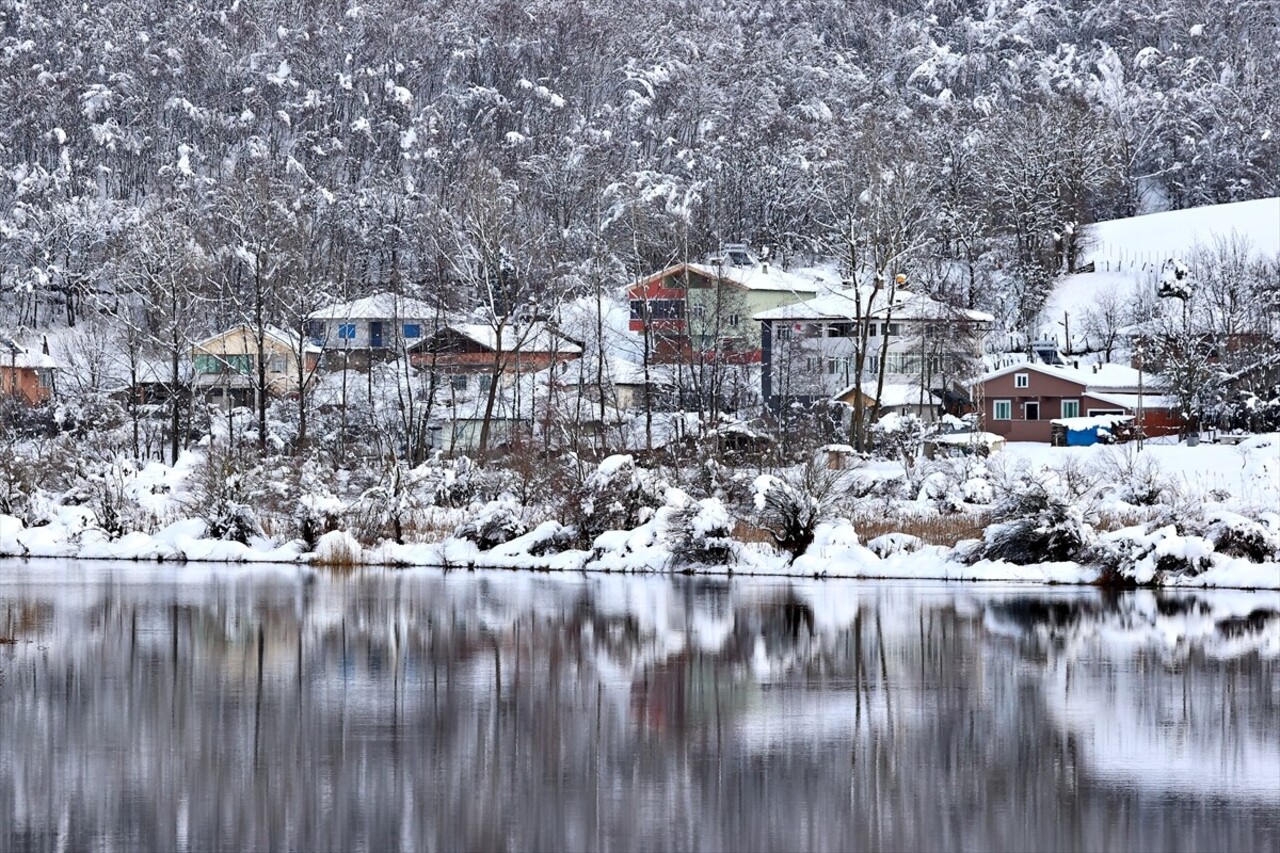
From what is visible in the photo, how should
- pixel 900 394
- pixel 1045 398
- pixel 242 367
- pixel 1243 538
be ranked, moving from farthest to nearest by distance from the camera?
1. pixel 242 367
2. pixel 900 394
3. pixel 1045 398
4. pixel 1243 538

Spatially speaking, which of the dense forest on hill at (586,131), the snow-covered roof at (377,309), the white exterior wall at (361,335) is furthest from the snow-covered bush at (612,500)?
the snow-covered roof at (377,309)

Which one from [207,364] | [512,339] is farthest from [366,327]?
[512,339]

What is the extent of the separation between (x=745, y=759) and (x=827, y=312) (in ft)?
216

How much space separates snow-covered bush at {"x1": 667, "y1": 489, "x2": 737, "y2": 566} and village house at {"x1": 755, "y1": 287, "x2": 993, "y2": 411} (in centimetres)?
4012

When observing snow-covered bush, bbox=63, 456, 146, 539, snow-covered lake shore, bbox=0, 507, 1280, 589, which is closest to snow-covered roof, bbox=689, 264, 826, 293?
snow-covered bush, bbox=63, 456, 146, 539

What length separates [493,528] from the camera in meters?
39.4

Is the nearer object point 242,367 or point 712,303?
point 242,367

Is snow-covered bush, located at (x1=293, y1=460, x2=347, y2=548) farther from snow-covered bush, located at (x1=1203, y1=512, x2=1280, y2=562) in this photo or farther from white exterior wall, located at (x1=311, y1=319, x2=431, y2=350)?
white exterior wall, located at (x1=311, y1=319, x2=431, y2=350)

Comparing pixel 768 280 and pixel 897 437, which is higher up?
pixel 768 280

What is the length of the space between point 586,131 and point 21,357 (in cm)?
3965

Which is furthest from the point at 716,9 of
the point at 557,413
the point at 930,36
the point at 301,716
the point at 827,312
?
the point at 301,716

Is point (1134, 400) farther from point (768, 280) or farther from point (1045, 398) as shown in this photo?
point (768, 280)

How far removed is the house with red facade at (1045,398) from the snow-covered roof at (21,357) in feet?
136

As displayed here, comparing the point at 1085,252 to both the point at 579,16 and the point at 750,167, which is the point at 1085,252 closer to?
the point at 750,167
